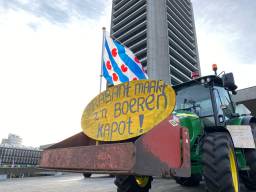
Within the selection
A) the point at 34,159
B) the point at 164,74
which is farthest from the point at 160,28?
the point at 34,159

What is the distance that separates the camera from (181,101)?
4914mm

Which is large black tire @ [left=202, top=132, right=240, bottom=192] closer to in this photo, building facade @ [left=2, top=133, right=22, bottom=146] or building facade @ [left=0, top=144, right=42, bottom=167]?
building facade @ [left=0, top=144, right=42, bottom=167]

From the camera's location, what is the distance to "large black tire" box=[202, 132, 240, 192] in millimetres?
2914

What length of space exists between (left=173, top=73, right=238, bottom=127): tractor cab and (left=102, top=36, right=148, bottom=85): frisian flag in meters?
2.53

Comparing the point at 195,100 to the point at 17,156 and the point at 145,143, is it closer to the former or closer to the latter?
the point at 145,143

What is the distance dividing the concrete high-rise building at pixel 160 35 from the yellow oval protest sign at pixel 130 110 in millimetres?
54520

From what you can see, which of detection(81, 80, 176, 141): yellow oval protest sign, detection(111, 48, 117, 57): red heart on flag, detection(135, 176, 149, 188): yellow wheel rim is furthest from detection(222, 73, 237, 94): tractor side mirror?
detection(111, 48, 117, 57): red heart on flag

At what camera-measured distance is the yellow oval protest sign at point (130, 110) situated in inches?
98.0

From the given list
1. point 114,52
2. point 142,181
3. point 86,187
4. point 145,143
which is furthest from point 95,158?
point 86,187

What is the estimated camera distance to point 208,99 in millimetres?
4543

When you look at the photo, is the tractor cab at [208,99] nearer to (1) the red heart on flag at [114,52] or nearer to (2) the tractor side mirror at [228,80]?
(2) the tractor side mirror at [228,80]

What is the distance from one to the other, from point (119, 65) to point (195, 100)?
11.3ft

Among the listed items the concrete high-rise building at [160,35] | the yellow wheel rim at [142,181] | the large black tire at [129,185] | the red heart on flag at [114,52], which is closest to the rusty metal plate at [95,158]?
the large black tire at [129,185]

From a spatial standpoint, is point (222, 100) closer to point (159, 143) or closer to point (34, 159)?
point (159, 143)
